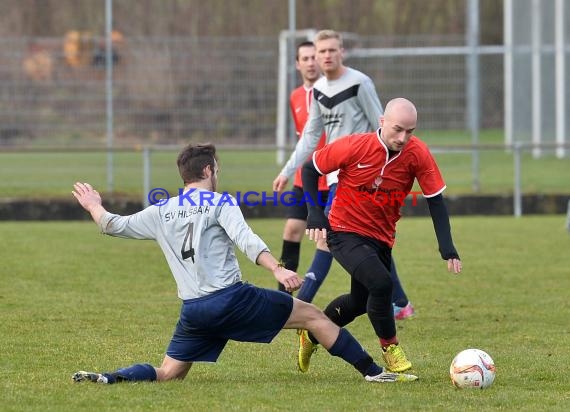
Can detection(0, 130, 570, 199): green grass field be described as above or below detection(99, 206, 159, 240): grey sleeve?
below

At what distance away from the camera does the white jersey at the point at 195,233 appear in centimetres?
618

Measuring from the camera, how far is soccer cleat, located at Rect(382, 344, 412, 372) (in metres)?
Answer: 6.75

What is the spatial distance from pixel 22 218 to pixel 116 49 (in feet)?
10.2

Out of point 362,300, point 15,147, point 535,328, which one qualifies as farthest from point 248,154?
point 362,300

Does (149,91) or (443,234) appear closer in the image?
(443,234)

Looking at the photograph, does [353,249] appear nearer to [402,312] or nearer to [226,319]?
[226,319]

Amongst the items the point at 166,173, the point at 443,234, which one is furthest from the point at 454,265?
the point at 166,173

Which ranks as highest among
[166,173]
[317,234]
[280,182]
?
[280,182]

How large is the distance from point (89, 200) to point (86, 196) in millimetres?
35

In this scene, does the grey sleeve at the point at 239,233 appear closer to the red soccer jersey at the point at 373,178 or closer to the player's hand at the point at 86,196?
the player's hand at the point at 86,196

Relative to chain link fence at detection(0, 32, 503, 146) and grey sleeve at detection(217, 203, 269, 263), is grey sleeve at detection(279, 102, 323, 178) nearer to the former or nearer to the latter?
grey sleeve at detection(217, 203, 269, 263)

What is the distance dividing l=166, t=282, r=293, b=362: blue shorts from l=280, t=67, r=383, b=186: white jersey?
2.66 metres

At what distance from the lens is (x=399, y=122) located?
6762 millimetres

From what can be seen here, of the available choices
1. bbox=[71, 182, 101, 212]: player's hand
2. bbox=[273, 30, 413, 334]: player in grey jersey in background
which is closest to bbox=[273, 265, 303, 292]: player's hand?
bbox=[71, 182, 101, 212]: player's hand
